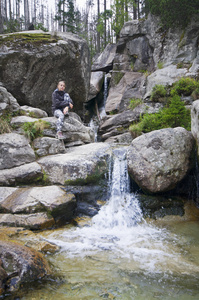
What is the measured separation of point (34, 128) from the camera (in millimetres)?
8570

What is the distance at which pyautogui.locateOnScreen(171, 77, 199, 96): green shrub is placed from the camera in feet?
39.8

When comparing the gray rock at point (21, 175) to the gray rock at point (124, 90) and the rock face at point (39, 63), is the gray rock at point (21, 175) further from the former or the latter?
the gray rock at point (124, 90)

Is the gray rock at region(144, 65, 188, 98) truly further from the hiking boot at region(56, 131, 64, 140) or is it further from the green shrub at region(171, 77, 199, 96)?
the hiking boot at region(56, 131, 64, 140)

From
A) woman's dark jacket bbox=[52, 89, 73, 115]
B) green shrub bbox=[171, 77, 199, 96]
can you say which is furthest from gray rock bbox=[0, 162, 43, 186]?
green shrub bbox=[171, 77, 199, 96]

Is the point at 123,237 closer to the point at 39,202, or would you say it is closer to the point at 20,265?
the point at 39,202

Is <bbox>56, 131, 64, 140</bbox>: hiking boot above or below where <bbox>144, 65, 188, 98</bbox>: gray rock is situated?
below

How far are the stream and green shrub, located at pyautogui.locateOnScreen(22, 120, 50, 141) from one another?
3.84 meters

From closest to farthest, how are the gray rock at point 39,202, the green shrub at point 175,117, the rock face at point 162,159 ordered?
1. the gray rock at point 39,202
2. the rock face at point 162,159
3. the green shrub at point 175,117

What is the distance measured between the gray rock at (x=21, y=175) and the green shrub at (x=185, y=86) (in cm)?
859

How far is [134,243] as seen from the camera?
5.26 meters

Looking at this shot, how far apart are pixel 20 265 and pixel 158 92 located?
39.0 feet

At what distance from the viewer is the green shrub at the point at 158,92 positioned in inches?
512

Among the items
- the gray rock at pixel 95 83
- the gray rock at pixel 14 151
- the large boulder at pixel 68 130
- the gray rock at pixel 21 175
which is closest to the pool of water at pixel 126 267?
the gray rock at pixel 21 175

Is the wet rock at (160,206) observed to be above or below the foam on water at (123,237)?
above
